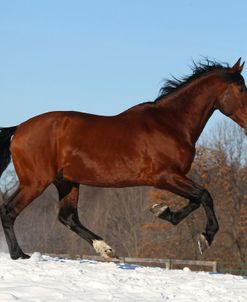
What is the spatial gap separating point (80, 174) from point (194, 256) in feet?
80.4

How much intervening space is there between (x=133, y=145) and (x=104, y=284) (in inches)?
92.2

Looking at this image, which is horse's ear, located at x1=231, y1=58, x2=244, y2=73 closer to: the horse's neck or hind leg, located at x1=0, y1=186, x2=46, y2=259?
the horse's neck

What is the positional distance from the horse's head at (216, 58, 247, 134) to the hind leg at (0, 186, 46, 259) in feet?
9.35

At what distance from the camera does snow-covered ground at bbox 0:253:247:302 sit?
681 centimetres

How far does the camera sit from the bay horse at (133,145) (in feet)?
30.0

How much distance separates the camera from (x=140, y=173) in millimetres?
9180

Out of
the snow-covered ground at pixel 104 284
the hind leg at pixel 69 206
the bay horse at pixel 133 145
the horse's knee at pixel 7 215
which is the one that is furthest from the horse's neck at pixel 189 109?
the horse's knee at pixel 7 215

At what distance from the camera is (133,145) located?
918cm

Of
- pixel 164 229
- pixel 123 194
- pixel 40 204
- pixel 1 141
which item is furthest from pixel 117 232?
pixel 1 141

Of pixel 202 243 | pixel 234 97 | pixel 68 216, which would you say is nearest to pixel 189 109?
pixel 234 97

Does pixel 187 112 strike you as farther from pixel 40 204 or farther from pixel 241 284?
pixel 40 204

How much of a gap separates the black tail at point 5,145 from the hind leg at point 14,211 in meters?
0.97

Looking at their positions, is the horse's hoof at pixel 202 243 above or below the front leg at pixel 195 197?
below

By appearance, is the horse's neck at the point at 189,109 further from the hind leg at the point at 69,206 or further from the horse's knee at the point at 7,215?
the horse's knee at the point at 7,215
